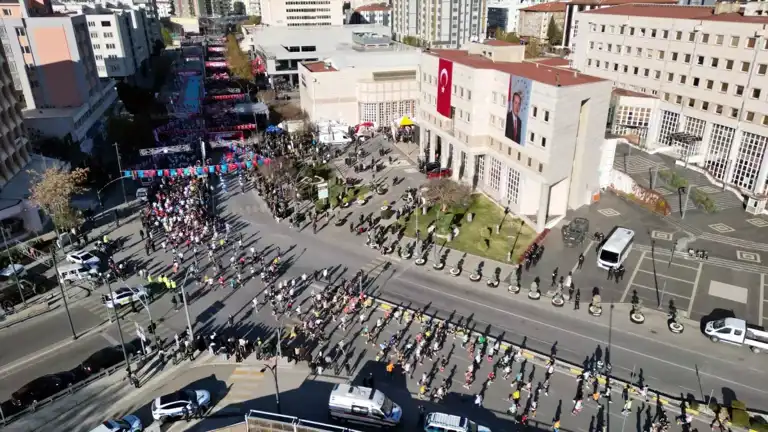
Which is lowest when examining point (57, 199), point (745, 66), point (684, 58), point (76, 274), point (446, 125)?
point (76, 274)

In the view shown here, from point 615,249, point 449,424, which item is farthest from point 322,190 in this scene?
point 449,424

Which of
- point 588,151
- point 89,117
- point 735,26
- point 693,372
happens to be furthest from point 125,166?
point 735,26

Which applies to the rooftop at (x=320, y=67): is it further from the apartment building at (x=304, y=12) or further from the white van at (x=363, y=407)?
the apartment building at (x=304, y=12)

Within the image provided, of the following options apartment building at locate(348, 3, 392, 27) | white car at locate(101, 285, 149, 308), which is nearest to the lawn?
white car at locate(101, 285, 149, 308)

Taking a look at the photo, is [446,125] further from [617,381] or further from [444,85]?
[617,381]

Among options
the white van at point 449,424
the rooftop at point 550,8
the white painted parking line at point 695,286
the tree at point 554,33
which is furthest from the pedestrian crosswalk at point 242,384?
the rooftop at point 550,8

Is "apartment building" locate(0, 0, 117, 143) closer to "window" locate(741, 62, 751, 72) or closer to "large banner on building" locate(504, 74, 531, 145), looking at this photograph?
"large banner on building" locate(504, 74, 531, 145)
